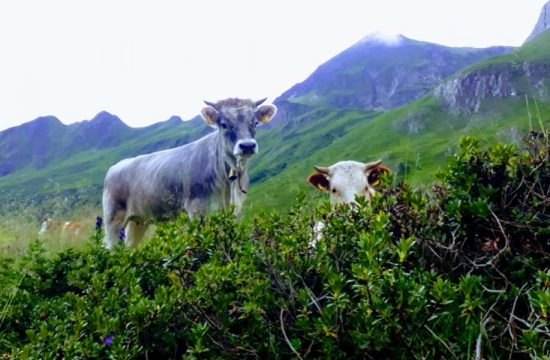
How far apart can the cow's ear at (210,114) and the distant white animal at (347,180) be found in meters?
2.25

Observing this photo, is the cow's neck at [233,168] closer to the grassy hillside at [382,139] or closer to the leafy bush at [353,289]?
the leafy bush at [353,289]

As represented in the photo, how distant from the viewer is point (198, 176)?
8492mm

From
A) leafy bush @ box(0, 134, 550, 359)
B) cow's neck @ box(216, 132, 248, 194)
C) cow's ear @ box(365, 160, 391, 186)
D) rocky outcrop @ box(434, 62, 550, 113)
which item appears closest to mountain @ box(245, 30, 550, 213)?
rocky outcrop @ box(434, 62, 550, 113)

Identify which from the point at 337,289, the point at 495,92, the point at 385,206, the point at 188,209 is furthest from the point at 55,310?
the point at 495,92

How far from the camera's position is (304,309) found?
2162 millimetres

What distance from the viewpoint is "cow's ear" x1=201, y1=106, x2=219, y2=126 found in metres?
8.70

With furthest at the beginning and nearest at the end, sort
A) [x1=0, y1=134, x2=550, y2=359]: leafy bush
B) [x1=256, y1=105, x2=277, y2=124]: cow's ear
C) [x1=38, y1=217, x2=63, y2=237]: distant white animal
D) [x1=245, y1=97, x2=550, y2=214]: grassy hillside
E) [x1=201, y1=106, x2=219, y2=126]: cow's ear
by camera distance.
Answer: [x1=245, y1=97, x2=550, y2=214]: grassy hillside → [x1=38, y1=217, x2=63, y2=237]: distant white animal → [x1=256, y1=105, x2=277, y2=124]: cow's ear → [x1=201, y1=106, x2=219, y2=126]: cow's ear → [x1=0, y1=134, x2=550, y2=359]: leafy bush

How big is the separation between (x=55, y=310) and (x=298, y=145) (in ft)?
510

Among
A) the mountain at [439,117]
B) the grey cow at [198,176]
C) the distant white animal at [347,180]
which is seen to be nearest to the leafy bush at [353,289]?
the distant white animal at [347,180]

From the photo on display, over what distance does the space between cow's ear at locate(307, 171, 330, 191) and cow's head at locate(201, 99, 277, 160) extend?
1052 millimetres

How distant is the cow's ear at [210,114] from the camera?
8695mm

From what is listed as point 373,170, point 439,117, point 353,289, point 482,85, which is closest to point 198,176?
point 373,170

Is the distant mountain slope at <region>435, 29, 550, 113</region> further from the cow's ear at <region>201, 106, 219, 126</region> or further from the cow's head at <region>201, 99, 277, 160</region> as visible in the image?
the cow's ear at <region>201, 106, 219, 126</region>

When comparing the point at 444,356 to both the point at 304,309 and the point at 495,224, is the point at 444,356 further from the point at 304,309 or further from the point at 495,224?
the point at 495,224
